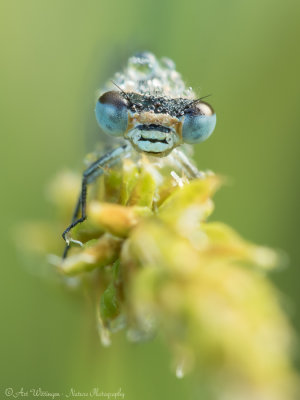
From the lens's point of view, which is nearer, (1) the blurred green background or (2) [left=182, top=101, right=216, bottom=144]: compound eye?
(2) [left=182, top=101, right=216, bottom=144]: compound eye

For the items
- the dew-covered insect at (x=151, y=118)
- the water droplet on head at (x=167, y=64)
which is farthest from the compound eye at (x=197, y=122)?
the water droplet on head at (x=167, y=64)

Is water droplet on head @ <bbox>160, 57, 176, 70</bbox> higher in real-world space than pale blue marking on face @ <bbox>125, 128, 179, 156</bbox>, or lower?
higher

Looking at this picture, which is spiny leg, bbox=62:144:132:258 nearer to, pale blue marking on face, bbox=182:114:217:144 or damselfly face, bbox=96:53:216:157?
damselfly face, bbox=96:53:216:157

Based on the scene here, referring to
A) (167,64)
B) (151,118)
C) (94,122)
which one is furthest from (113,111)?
(94,122)

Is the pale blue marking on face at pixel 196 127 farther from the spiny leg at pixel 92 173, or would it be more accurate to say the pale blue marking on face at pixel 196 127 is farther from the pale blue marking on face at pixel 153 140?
the spiny leg at pixel 92 173

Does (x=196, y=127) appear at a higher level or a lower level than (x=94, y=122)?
higher

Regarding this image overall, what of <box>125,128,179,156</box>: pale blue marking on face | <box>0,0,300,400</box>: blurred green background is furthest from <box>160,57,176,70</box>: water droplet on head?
<box>125,128,179,156</box>: pale blue marking on face

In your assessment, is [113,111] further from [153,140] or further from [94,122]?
[94,122]
